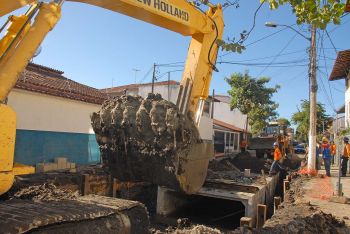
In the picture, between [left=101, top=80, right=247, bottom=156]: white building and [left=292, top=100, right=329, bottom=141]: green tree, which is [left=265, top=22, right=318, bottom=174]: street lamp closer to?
[left=101, top=80, right=247, bottom=156]: white building

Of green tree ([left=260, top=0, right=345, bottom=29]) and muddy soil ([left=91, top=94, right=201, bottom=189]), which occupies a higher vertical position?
green tree ([left=260, top=0, right=345, bottom=29])

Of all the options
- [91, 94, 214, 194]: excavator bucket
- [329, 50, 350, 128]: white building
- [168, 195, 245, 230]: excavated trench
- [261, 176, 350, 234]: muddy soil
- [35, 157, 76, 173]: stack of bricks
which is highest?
[329, 50, 350, 128]: white building

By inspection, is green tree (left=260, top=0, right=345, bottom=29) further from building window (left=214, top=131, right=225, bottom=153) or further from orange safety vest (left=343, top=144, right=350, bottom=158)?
building window (left=214, top=131, right=225, bottom=153)

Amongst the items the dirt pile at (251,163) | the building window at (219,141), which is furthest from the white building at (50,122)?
the building window at (219,141)

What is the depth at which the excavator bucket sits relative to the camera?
201 inches

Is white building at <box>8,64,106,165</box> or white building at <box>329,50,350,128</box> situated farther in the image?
white building at <box>329,50,350,128</box>

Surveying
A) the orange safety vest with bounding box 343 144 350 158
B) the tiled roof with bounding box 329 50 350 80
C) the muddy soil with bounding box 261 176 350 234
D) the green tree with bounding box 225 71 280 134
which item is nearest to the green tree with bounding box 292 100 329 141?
the green tree with bounding box 225 71 280 134

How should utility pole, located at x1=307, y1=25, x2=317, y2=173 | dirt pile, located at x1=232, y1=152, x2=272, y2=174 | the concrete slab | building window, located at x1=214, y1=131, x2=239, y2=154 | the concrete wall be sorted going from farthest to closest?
building window, located at x1=214, y1=131, x2=239, y2=154
dirt pile, located at x1=232, y1=152, x2=272, y2=174
utility pole, located at x1=307, y1=25, x2=317, y2=173
the concrete wall
the concrete slab

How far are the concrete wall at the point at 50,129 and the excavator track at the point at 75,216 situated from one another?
946 centimetres

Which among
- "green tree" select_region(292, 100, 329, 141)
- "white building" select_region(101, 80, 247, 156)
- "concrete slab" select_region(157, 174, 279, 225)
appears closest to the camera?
"concrete slab" select_region(157, 174, 279, 225)

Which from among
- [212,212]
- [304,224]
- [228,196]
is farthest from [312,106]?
[304,224]

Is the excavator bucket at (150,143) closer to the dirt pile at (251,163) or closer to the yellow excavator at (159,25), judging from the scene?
the yellow excavator at (159,25)

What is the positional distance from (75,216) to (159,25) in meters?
3.46

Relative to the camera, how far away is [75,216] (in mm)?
4109
